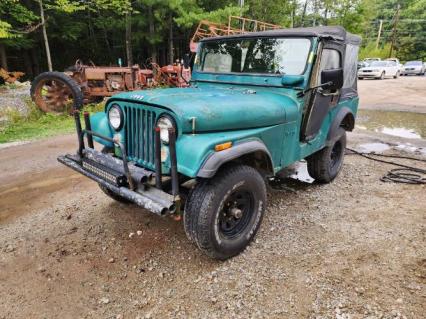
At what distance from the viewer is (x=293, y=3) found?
29.4 meters

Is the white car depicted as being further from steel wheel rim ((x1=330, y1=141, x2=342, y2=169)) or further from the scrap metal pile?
steel wheel rim ((x1=330, y1=141, x2=342, y2=169))

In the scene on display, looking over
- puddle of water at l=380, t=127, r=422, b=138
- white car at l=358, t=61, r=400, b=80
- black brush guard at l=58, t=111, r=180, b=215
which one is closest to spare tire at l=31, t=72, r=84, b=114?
black brush guard at l=58, t=111, r=180, b=215

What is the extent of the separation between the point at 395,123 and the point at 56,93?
943cm

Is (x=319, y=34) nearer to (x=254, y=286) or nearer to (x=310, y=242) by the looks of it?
(x=310, y=242)

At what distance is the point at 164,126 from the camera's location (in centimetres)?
262

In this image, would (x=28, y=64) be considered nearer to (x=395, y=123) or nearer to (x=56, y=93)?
A: (x=56, y=93)

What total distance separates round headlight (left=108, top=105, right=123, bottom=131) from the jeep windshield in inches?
60.7

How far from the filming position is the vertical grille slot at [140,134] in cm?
277

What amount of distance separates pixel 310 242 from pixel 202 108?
5.63ft

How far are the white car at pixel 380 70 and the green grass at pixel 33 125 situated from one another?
20.2m

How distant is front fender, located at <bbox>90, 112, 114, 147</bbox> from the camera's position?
3.25 m

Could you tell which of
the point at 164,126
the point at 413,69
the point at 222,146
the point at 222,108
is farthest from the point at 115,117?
the point at 413,69

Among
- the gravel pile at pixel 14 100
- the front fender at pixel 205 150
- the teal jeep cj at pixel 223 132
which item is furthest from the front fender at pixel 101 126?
the gravel pile at pixel 14 100

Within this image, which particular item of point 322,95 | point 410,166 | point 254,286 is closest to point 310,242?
point 254,286
